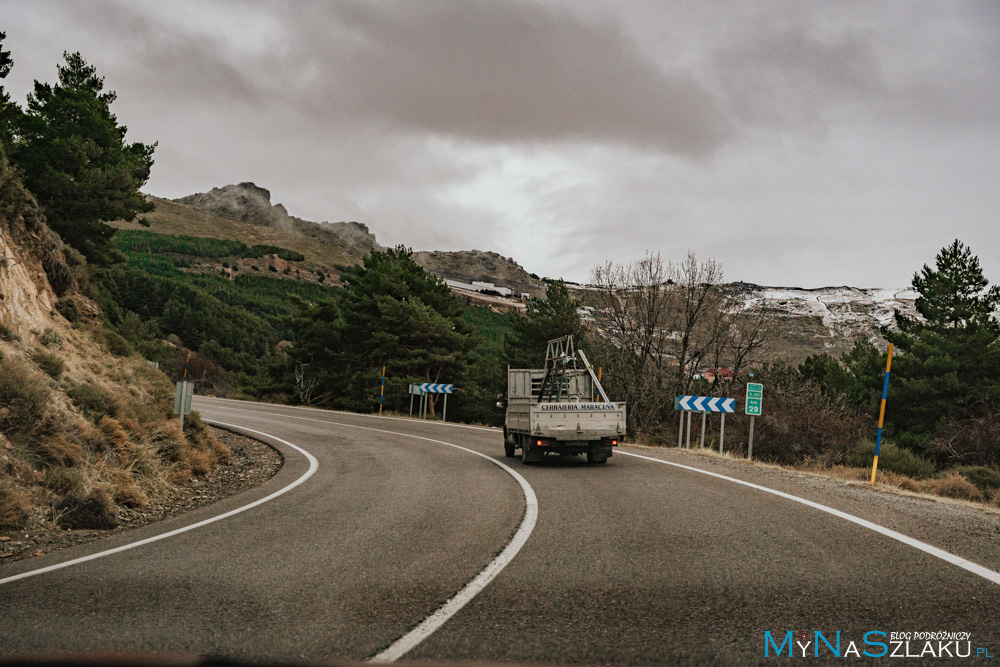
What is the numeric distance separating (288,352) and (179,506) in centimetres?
4353

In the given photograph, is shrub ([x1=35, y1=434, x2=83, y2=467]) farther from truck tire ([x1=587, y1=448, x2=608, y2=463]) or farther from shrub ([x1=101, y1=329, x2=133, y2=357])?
shrub ([x1=101, y1=329, x2=133, y2=357])

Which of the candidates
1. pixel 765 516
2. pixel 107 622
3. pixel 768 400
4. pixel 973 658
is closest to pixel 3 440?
pixel 107 622

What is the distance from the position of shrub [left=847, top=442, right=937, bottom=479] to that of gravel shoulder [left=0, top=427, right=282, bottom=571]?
65.0ft

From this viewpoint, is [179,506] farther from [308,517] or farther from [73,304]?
[73,304]

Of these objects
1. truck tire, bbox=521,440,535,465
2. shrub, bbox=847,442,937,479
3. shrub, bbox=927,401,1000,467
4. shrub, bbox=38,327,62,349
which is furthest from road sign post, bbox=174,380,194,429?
shrub, bbox=927,401,1000,467

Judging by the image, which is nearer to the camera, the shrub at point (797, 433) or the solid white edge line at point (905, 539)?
the solid white edge line at point (905, 539)

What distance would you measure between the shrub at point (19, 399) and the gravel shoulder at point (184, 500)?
7.29ft

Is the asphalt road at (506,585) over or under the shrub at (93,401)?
under

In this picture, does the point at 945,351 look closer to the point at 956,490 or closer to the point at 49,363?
the point at 956,490

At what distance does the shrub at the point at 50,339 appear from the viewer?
52.0 ft

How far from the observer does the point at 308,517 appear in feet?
28.8

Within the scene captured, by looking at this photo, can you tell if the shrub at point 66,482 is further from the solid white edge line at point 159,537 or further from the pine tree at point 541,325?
the pine tree at point 541,325

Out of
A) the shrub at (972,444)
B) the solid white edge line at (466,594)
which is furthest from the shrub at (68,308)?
the shrub at (972,444)

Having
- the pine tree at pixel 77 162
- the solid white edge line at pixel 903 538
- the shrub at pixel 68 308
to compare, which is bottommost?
the solid white edge line at pixel 903 538
